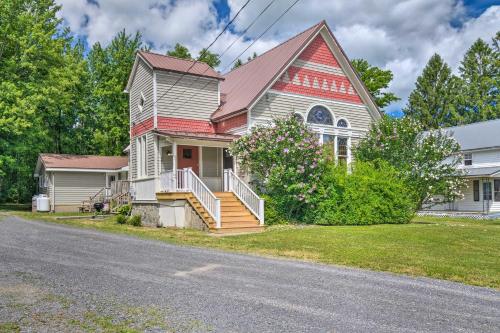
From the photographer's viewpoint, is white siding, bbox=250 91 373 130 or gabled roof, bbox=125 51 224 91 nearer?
white siding, bbox=250 91 373 130

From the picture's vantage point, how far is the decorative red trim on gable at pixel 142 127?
819 inches

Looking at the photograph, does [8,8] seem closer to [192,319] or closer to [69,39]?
[69,39]

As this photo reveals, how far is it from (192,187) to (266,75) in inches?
271

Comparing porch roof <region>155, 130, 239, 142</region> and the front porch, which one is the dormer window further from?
porch roof <region>155, 130, 239, 142</region>

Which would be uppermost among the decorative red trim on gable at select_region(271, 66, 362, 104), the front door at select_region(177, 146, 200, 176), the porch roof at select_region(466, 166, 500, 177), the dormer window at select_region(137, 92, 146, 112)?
the decorative red trim on gable at select_region(271, 66, 362, 104)

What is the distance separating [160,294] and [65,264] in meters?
3.39

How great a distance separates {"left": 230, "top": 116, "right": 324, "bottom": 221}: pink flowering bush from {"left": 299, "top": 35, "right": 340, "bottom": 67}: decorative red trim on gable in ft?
15.2

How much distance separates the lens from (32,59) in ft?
107

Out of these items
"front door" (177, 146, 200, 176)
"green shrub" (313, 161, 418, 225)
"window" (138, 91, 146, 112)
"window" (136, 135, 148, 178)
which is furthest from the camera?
"window" (138, 91, 146, 112)

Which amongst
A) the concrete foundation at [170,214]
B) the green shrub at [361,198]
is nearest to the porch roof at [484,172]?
the green shrub at [361,198]

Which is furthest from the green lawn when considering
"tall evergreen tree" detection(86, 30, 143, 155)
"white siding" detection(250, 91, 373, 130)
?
"tall evergreen tree" detection(86, 30, 143, 155)

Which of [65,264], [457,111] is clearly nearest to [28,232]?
[65,264]

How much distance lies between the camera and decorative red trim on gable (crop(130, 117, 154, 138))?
20797mm

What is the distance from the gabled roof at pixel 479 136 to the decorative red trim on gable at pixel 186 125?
21.8m
